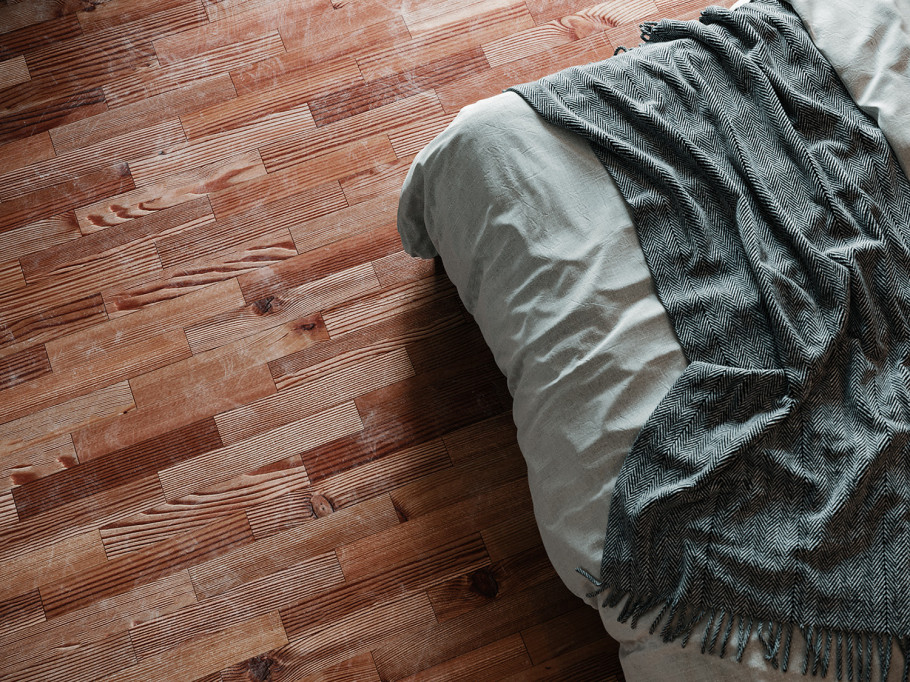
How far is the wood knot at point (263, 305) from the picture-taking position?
162cm

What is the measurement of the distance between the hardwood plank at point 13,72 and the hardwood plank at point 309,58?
479 millimetres

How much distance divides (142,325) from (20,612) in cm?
59

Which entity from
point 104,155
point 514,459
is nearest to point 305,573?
point 514,459

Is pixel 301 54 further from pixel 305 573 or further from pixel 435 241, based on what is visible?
pixel 305 573

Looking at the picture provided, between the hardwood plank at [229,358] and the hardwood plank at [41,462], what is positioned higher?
the hardwood plank at [229,358]

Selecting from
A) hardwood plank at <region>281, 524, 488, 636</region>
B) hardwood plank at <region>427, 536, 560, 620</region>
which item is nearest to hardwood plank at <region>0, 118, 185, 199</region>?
hardwood plank at <region>281, 524, 488, 636</region>

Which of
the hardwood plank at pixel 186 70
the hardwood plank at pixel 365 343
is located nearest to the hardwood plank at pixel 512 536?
the hardwood plank at pixel 365 343

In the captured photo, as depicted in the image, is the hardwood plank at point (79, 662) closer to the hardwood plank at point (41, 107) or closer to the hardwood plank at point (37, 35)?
the hardwood plank at point (41, 107)

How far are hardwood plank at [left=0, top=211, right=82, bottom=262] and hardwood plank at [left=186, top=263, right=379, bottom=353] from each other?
1.17 ft

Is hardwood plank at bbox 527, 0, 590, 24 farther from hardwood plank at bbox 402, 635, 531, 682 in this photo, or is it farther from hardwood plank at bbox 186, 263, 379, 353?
hardwood plank at bbox 402, 635, 531, 682

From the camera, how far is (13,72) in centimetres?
177

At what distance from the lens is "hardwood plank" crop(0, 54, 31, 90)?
176cm

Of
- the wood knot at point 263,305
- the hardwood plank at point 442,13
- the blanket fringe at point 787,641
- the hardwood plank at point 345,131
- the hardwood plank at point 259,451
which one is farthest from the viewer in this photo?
the hardwood plank at point 442,13

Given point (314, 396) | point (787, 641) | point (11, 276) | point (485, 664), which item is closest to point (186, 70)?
point (11, 276)
